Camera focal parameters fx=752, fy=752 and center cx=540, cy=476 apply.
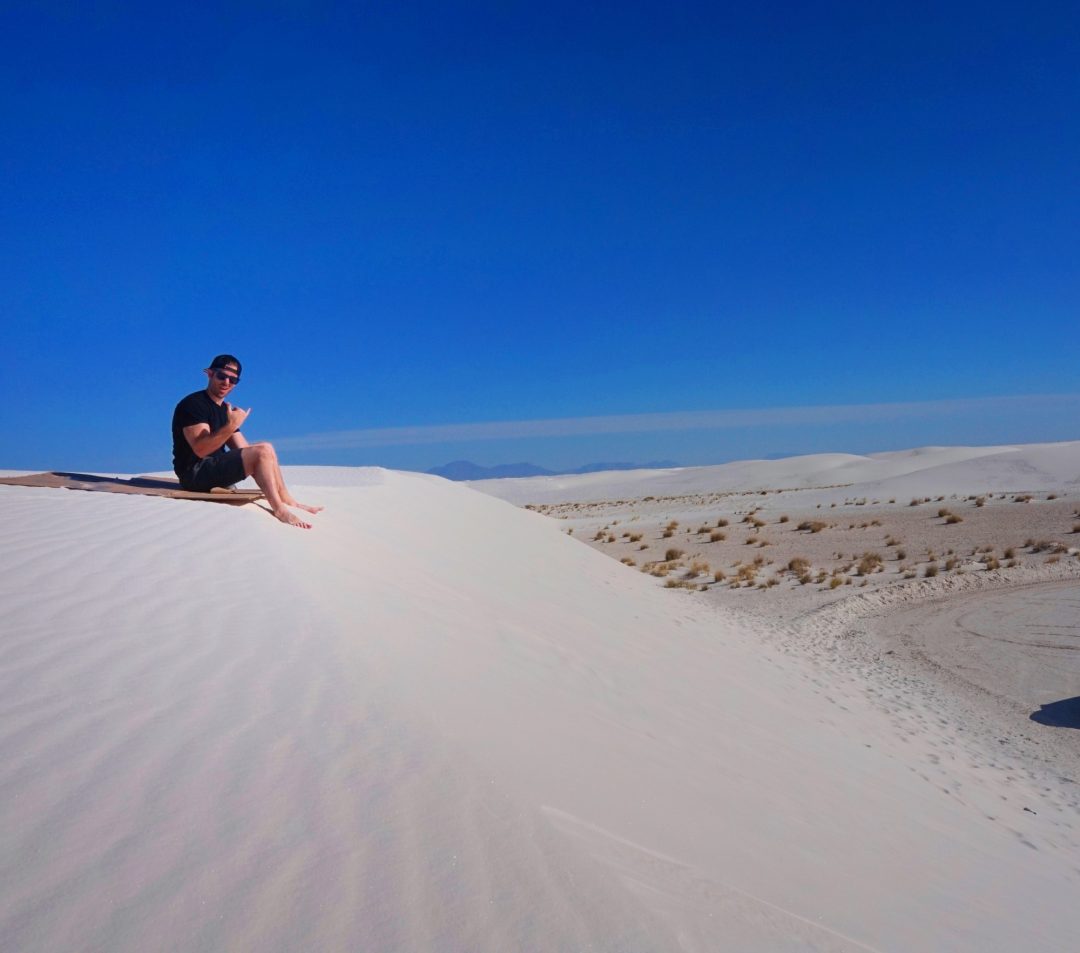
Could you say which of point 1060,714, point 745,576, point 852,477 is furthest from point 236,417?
point 852,477

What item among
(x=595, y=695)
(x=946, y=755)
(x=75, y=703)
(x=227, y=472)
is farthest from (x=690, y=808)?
(x=227, y=472)

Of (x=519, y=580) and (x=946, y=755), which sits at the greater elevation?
(x=519, y=580)

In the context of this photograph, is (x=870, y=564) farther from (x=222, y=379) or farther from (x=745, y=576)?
(x=222, y=379)

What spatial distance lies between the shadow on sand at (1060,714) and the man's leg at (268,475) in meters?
6.92

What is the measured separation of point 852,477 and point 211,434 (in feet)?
163

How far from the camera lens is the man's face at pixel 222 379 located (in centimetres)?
614

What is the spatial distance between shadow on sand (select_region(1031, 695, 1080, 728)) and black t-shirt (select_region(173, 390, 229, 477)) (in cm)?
780

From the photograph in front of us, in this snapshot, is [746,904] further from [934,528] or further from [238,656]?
[934,528]

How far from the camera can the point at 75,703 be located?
2.58m

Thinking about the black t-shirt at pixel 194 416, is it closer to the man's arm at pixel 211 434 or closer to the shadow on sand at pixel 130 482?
the man's arm at pixel 211 434

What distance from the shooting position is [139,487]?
22.8ft

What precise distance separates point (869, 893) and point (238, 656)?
260 centimetres

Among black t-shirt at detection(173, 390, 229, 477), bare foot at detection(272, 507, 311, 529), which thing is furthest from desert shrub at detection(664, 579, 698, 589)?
black t-shirt at detection(173, 390, 229, 477)

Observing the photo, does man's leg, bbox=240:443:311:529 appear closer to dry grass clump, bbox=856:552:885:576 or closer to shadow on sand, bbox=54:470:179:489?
shadow on sand, bbox=54:470:179:489
